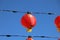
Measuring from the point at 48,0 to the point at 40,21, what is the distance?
0.40m

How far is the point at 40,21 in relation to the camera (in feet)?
12.9

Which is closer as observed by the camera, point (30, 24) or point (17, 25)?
point (30, 24)

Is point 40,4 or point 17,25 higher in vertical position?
point 40,4

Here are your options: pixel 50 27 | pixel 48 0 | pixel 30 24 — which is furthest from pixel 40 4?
pixel 30 24

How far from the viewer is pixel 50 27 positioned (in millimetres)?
3928

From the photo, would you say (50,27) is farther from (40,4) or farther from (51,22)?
(40,4)

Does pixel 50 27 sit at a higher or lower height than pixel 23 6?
lower

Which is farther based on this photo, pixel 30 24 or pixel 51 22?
pixel 51 22

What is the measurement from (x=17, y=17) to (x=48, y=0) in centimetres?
64

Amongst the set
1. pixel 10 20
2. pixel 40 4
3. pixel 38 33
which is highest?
pixel 40 4

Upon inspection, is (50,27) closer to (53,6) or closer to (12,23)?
(53,6)

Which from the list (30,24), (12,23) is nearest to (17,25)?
(12,23)

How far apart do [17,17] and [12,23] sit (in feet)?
0.44

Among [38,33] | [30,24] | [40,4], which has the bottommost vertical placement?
[30,24]
